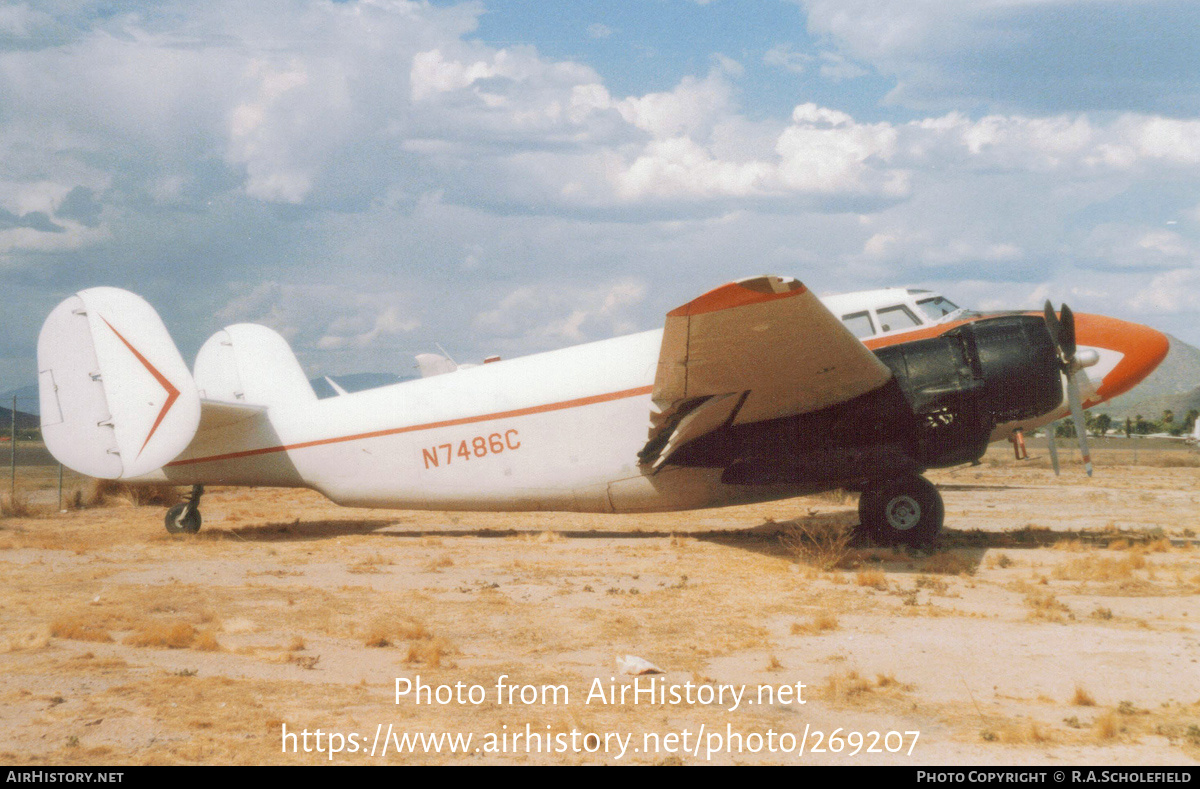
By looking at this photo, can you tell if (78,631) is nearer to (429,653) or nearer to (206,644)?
(206,644)

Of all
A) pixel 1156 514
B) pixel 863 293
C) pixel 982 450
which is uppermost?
pixel 863 293

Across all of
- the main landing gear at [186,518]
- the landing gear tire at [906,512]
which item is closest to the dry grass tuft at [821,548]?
the landing gear tire at [906,512]

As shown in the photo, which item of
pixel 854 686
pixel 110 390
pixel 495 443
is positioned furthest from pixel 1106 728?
pixel 110 390

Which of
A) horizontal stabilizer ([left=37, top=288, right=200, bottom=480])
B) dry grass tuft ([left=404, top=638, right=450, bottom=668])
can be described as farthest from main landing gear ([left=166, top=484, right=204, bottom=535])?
dry grass tuft ([left=404, top=638, right=450, bottom=668])

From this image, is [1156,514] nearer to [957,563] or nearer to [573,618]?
[957,563]

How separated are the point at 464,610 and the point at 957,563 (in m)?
5.65

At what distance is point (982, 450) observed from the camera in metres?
10.3

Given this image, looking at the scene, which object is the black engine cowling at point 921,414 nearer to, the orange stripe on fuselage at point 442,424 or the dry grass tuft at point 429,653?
the orange stripe on fuselage at point 442,424

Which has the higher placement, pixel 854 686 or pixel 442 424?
pixel 442 424

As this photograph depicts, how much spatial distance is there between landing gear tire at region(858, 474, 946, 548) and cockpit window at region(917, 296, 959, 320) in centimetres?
226

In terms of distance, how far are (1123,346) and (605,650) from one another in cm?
864

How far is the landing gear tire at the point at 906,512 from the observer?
33.3 ft

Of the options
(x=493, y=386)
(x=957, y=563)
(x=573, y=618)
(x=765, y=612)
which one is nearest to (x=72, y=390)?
(x=493, y=386)

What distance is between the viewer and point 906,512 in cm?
1021
